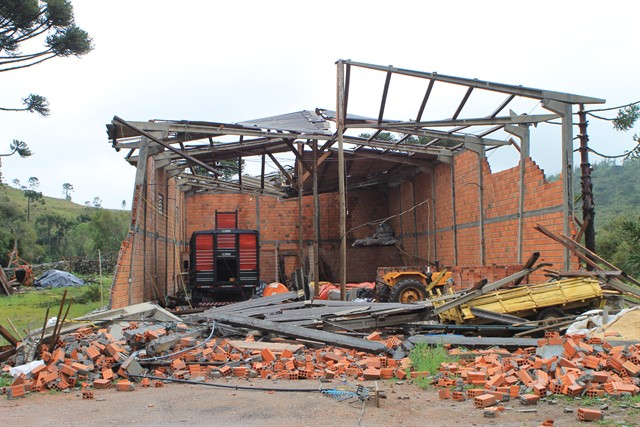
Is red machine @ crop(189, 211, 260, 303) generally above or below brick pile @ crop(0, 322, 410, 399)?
above

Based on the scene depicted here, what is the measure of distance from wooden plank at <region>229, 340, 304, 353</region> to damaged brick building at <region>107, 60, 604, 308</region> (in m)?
3.35

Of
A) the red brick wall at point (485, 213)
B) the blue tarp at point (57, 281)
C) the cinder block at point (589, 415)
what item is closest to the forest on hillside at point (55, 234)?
the blue tarp at point (57, 281)

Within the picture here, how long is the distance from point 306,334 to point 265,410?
138 inches

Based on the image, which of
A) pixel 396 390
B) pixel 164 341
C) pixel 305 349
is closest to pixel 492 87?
pixel 305 349

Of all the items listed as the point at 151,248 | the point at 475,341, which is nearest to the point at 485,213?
the point at 475,341

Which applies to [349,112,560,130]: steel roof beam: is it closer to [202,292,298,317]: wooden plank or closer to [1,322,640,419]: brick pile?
[202,292,298,317]: wooden plank

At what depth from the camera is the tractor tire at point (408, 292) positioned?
13008 mm

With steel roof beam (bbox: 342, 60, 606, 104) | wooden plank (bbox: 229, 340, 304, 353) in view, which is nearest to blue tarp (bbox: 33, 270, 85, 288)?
wooden plank (bbox: 229, 340, 304, 353)

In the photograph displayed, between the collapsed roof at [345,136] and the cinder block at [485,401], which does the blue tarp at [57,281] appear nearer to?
the collapsed roof at [345,136]

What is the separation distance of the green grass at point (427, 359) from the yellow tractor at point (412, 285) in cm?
470

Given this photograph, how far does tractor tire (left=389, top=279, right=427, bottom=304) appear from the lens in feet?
42.7

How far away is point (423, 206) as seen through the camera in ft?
65.5

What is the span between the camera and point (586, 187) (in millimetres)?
11922

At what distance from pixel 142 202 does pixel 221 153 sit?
337 cm
